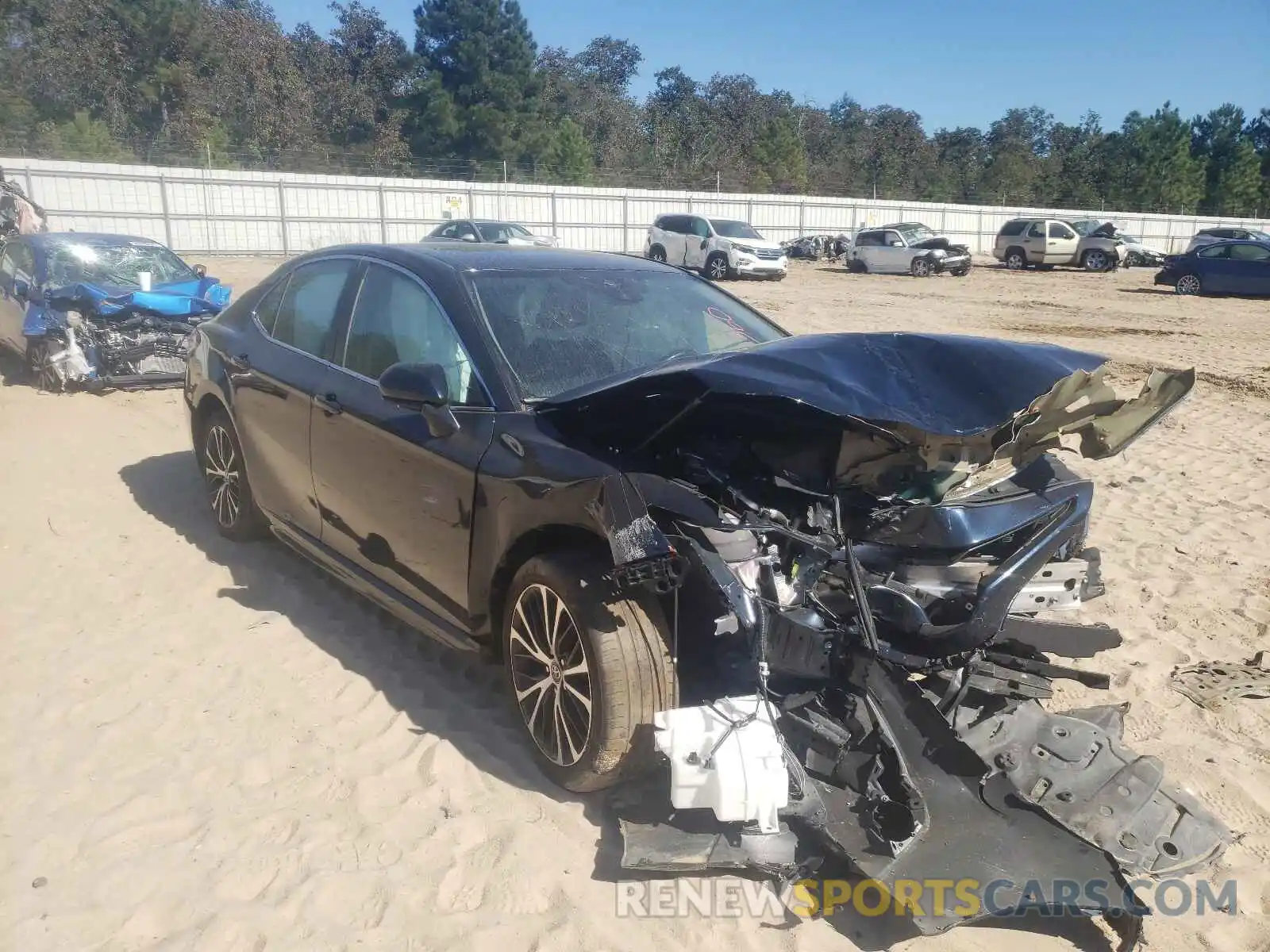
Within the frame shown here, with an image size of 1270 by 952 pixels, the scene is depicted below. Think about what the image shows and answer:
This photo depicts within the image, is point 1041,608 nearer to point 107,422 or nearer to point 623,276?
point 623,276

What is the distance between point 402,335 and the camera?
3.92 m

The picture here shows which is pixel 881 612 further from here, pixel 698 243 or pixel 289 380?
pixel 698 243

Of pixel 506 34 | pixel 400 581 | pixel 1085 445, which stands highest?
pixel 506 34

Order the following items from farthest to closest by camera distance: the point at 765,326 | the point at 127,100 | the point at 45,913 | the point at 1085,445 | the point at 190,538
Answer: the point at 127,100 < the point at 190,538 < the point at 765,326 < the point at 1085,445 < the point at 45,913

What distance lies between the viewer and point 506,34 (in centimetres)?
5600

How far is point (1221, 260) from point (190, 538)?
2477 centimetres

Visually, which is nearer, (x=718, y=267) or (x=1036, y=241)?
(x=718, y=267)

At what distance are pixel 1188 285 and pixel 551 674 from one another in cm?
2545

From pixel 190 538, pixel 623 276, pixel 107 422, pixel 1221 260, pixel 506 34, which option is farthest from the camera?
pixel 506 34

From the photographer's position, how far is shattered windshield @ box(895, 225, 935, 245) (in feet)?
98.3

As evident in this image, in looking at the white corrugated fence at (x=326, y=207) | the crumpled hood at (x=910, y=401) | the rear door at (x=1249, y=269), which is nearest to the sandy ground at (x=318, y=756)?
the crumpled hood at (x=910, y=401)

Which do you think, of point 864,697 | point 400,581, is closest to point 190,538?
point 400,581

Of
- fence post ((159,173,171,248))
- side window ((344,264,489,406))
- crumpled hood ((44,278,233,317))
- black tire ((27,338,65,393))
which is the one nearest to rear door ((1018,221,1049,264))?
fence post ((159,173,171,248))

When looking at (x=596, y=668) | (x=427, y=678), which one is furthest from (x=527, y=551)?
(x=427, y=678)
